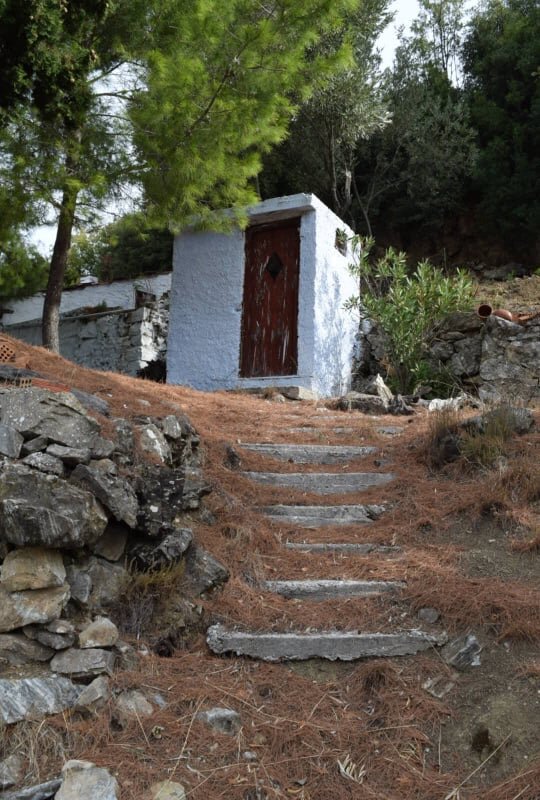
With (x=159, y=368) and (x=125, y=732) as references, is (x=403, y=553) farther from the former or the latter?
(x=159, y=368)

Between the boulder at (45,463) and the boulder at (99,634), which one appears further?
the boulder at (45,463)

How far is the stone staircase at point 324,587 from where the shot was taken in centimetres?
360

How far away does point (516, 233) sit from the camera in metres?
15.1

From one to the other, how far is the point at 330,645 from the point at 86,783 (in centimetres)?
132

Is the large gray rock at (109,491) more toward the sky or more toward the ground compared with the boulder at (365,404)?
more toward the ground

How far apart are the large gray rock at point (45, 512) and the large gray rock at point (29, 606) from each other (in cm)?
22

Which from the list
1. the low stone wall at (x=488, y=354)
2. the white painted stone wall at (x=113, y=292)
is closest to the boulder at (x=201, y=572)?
the low stone wall at (x=488, y=354)

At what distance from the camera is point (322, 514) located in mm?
5141

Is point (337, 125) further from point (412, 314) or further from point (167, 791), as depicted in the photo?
point (167, 791)

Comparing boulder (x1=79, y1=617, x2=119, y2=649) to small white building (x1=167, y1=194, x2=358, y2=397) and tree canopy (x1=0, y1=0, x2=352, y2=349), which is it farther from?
small white building (x1=167, y1=194, x2=358, y2=397)

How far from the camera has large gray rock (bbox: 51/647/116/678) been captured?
10.6 ft

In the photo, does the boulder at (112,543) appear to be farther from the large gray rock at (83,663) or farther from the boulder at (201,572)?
the large gray rock at (83,663)

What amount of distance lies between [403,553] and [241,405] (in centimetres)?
375

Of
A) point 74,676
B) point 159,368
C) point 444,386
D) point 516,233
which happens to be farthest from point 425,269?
point 74,676
